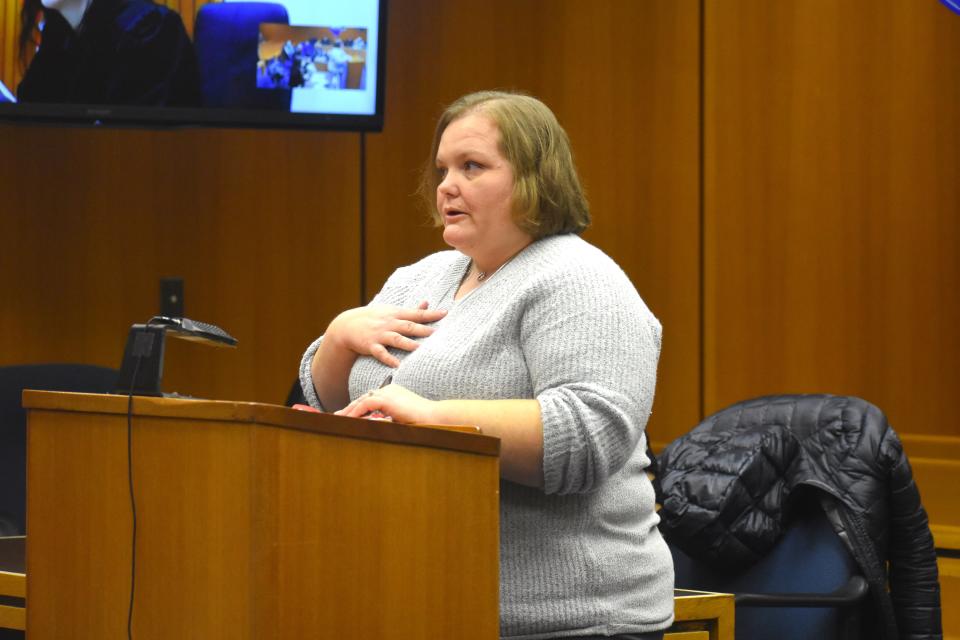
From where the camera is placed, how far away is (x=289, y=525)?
1.44m

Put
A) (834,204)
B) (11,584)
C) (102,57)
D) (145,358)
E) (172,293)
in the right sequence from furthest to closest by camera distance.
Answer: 1. (834,204)
2. (102,57)
3. (172,293)
4. (11,584)
5. (145,358)

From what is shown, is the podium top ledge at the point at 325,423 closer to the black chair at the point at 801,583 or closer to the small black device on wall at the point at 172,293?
the black chair at the point at 801,583

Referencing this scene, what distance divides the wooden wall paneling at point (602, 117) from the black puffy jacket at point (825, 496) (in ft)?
4.34

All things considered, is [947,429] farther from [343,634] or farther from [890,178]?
[343,634]

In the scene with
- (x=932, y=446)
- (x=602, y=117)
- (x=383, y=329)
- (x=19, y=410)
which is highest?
(x=602, y=117)

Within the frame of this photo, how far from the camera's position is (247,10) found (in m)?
3.88

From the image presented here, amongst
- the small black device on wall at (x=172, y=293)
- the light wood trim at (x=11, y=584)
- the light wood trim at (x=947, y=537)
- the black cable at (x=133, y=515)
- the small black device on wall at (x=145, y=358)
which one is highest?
the small black device on wall at (x=172, y=293)

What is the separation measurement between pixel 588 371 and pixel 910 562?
1312 mm

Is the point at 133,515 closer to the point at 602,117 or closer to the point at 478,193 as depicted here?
the point at 478,193

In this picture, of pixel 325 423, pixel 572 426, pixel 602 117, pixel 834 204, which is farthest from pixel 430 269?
pixel 602 117

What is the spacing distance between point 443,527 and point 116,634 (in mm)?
436

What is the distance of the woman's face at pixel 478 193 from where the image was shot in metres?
1.88

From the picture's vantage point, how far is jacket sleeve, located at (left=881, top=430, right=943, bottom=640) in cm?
267

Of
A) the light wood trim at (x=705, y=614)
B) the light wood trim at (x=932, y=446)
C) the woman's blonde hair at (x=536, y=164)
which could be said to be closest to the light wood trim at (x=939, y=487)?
the light wood trim at (x=932, y=446)
